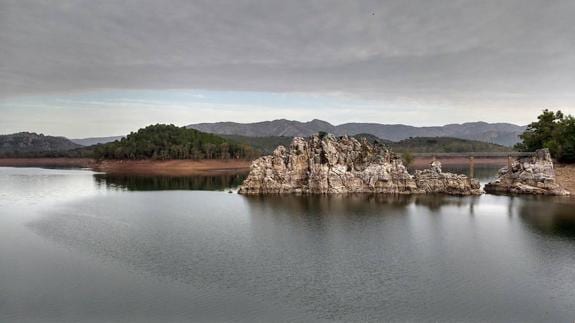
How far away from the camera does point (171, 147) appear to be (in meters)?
137

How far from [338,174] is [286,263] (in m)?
41.8

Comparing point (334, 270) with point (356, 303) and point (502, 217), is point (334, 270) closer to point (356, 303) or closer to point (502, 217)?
point (356, 303)

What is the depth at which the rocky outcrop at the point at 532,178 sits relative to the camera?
71.5m

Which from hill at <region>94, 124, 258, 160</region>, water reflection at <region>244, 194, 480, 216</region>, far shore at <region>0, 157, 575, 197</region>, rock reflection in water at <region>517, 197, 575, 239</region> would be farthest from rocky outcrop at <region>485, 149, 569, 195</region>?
hill at <region>94, 124, 258, 160</region>

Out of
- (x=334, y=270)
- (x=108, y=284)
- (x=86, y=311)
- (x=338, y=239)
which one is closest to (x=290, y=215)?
(x=338, y=239)

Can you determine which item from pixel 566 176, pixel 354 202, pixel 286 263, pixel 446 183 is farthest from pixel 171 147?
pixel 286 263

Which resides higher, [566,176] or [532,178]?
[566,176]

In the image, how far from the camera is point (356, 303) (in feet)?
83.1

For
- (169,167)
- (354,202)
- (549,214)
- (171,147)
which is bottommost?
(549,214)

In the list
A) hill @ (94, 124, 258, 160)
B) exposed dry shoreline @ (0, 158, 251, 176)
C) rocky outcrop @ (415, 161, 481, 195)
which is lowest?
rocky outcrop @ (415, 161, 481, 195)

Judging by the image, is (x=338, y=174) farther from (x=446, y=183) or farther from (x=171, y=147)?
(x=171, y=147)

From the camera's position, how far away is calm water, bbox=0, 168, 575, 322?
2456cm

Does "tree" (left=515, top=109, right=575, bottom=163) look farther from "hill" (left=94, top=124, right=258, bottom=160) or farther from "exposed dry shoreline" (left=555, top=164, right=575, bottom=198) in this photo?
"hill" (left=94, top=124, right=258, bottom=160)

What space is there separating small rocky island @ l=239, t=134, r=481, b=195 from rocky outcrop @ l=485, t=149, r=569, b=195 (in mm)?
5740
